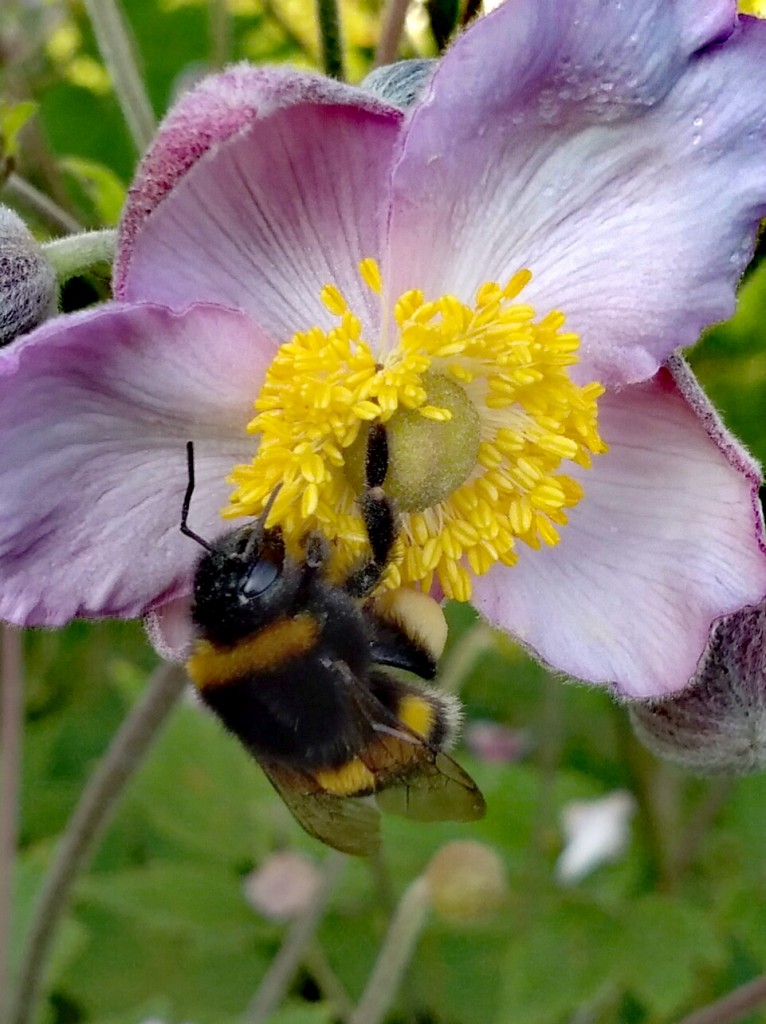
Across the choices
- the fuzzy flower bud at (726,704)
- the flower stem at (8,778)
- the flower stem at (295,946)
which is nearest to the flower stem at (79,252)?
the fuzzy flower bud at (726,704)

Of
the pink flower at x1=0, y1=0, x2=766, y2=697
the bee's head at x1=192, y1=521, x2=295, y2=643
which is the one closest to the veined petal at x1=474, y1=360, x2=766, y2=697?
the pink flower at x1=0, y1=0, x2=766, y2=697

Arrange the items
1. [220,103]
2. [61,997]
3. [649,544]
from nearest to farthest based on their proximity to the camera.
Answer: [220,103]
[649,544]
[61,997]

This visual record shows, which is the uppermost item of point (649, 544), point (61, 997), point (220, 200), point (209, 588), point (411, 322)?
point (220, 200)

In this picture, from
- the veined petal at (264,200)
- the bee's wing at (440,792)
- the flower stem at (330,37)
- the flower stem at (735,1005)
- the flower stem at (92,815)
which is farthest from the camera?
the flower stem at (735,1005)

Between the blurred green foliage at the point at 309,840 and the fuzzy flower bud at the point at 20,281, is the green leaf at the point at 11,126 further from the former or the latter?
the fuzzy flower bud at the point at 20,281

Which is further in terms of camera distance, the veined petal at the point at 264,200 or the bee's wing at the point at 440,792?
the bee's wing at the point at 440,792

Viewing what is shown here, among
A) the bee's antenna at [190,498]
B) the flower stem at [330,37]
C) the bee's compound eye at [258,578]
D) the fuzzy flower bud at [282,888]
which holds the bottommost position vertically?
the fuzzy flower bud at [282,888]

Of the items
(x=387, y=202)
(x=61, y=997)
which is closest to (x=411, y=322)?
(x=387, y=202)

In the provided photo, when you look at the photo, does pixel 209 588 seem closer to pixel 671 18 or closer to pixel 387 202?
pixel 387 202

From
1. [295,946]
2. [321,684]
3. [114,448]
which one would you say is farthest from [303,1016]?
[114,448]

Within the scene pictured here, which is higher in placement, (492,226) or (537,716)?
(492,226)
